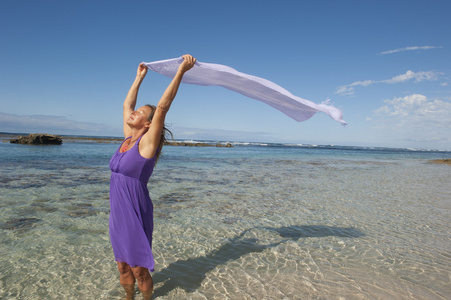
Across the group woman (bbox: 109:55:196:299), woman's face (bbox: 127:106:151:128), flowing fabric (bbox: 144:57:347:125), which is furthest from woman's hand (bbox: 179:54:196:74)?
flowing fabric (bbox: 144:57:347:125)

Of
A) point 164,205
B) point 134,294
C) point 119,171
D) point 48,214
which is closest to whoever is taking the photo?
point 119,171

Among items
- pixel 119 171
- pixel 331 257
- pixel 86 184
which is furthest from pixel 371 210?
pixel 86 184

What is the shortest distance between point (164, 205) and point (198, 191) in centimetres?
208

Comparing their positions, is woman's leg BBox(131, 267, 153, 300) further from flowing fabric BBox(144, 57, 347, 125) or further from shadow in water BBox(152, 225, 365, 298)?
flowing fabric BBox(144, 57, 347, 125)

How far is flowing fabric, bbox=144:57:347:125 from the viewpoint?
12.7ft

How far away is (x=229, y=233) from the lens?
528cm

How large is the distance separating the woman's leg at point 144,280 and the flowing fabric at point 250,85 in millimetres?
2538

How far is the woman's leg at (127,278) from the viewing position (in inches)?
113

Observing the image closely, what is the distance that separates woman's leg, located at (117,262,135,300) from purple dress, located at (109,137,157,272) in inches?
10.6

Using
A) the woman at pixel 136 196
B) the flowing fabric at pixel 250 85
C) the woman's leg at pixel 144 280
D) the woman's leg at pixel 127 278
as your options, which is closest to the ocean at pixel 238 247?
the woman's leg at pixel 127 278

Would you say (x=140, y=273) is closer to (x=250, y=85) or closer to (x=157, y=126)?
(x=157, y=126)

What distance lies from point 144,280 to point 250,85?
3.03 meters

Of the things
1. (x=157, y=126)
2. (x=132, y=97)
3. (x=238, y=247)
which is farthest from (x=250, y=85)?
(x=238, y=247)

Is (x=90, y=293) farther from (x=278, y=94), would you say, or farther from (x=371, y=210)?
(x=371, y=210)
